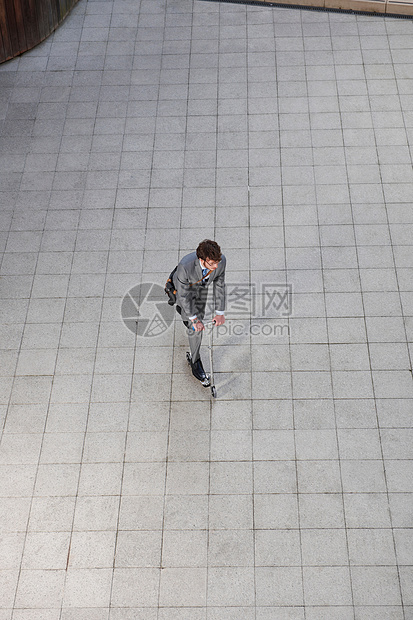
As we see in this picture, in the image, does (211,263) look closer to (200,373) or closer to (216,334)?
(200,373)

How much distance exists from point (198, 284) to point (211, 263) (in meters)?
0.34

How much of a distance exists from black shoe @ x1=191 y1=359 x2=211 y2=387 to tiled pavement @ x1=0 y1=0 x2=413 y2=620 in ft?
0.33

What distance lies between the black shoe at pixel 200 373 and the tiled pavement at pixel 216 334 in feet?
0.33

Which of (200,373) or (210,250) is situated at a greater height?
(210,250)

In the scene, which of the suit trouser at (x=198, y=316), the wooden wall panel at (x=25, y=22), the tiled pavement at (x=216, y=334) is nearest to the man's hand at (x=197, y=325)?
the suit trouser at (x=198, y=316)

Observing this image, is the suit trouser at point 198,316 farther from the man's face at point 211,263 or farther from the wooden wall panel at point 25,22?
the wooden wall panel at point 25,22

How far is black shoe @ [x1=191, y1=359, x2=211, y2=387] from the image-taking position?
500 centimetres

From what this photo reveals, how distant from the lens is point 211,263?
4.24m

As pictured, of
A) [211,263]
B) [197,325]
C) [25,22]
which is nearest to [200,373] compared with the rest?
[197,325]

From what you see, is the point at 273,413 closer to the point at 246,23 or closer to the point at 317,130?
the point at 317,130

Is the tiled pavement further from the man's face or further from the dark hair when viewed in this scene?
the dark hair

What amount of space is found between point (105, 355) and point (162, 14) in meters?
5.17

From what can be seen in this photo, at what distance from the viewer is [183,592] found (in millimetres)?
4125

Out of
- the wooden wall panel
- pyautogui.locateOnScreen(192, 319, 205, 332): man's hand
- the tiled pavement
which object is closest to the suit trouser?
pyautogui.locateOnScreen(192, 319, 205, 332): man's hand
